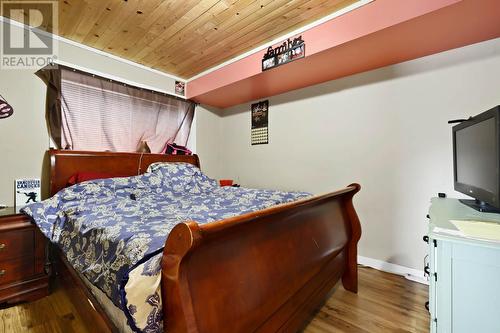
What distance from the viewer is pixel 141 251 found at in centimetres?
91

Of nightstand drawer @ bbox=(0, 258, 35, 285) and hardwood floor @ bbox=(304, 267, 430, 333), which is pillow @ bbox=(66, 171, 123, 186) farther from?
hardwood floor @ bbox=(304, 267, 430, 333)

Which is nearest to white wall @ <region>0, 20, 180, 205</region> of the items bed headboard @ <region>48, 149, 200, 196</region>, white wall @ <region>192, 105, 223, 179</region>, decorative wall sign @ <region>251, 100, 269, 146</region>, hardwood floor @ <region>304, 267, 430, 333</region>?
bed headboard @ <region>48, 149, 200, 196</region>

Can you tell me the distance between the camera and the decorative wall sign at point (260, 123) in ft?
11.0

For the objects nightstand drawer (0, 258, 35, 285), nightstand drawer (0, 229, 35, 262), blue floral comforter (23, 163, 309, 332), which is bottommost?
nightstand drawer (0, 258, 35, 285)

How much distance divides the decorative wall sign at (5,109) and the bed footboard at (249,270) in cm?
243

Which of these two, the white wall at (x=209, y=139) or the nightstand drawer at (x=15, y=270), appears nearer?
the nightstand drawer at (x=15, y=270)

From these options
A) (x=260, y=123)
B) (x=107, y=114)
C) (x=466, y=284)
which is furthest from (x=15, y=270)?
(x=260, y=123)

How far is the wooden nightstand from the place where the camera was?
1.74 m

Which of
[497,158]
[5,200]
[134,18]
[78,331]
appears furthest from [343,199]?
[5,200]

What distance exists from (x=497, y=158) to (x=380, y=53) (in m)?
1.35

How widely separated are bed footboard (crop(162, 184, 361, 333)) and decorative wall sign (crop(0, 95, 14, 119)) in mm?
2435

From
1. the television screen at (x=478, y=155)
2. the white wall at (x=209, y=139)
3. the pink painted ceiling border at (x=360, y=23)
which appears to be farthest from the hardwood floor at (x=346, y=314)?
the white wall at (x=209, y=139)

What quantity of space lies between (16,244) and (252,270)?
198cm

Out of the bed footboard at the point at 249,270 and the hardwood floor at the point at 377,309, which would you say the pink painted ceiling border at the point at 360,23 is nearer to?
the bed footboard at the point at 249,270
